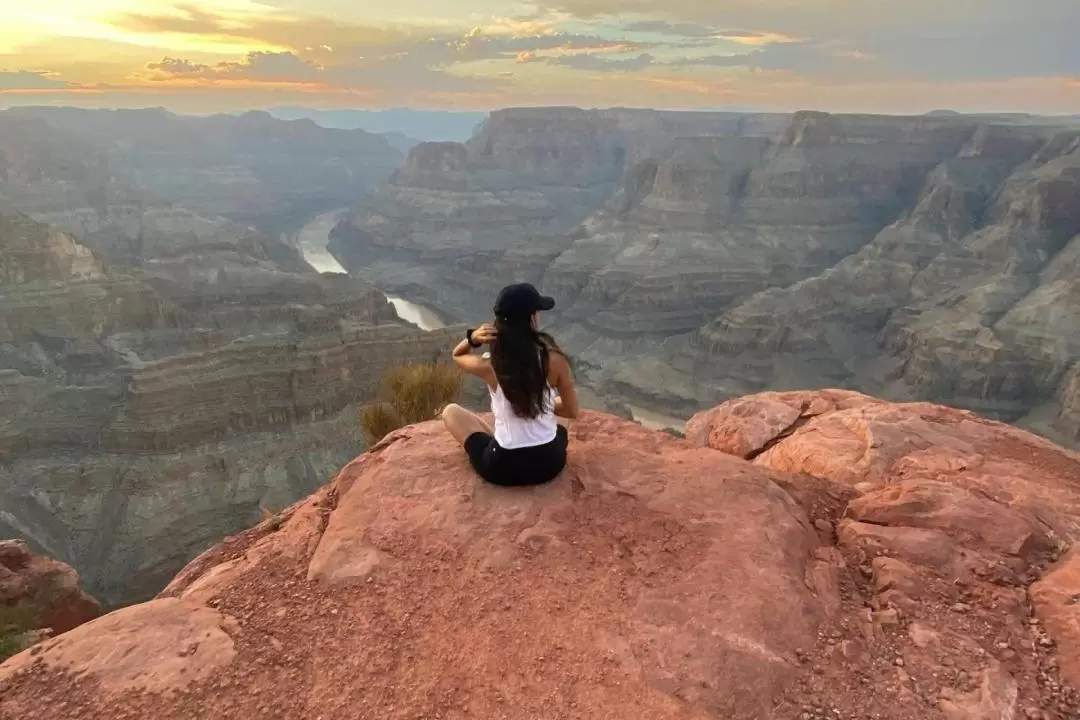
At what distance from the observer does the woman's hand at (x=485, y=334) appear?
14.8ft

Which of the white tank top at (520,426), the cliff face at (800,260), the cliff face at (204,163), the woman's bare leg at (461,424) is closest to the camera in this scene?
the white tank top at (520,426)

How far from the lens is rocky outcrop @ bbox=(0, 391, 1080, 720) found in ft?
10.6

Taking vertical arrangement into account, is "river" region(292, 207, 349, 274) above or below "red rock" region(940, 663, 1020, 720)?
below

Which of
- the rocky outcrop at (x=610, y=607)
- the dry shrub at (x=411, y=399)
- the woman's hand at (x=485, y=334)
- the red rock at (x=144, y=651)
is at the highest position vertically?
the woman's hand at (x=485, y=334)

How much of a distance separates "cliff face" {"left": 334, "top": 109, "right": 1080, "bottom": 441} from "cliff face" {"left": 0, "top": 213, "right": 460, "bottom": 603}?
1781cm

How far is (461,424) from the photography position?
16.4 feet

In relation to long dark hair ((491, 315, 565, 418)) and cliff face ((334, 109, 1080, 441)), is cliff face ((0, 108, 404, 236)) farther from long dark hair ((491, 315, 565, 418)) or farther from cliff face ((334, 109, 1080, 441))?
long dark hair ((491, 315, 565, 418))

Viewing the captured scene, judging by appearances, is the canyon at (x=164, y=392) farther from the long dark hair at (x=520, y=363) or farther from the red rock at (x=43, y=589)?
the long dark hair at (x=520, y=363)

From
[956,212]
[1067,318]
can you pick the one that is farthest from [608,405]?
[956,212]

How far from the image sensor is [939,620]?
372 cm

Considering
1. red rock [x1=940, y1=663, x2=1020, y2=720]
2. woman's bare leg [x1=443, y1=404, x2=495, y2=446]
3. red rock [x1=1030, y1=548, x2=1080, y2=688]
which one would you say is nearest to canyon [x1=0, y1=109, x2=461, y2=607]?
woman's bare leg [x1=443, y1=404, x2=495, y2=446]

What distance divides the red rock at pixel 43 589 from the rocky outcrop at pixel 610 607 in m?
5.33

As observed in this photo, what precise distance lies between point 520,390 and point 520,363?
169mm

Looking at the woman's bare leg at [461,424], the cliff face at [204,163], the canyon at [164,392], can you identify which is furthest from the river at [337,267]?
the woman's bare leg at [461,424]
